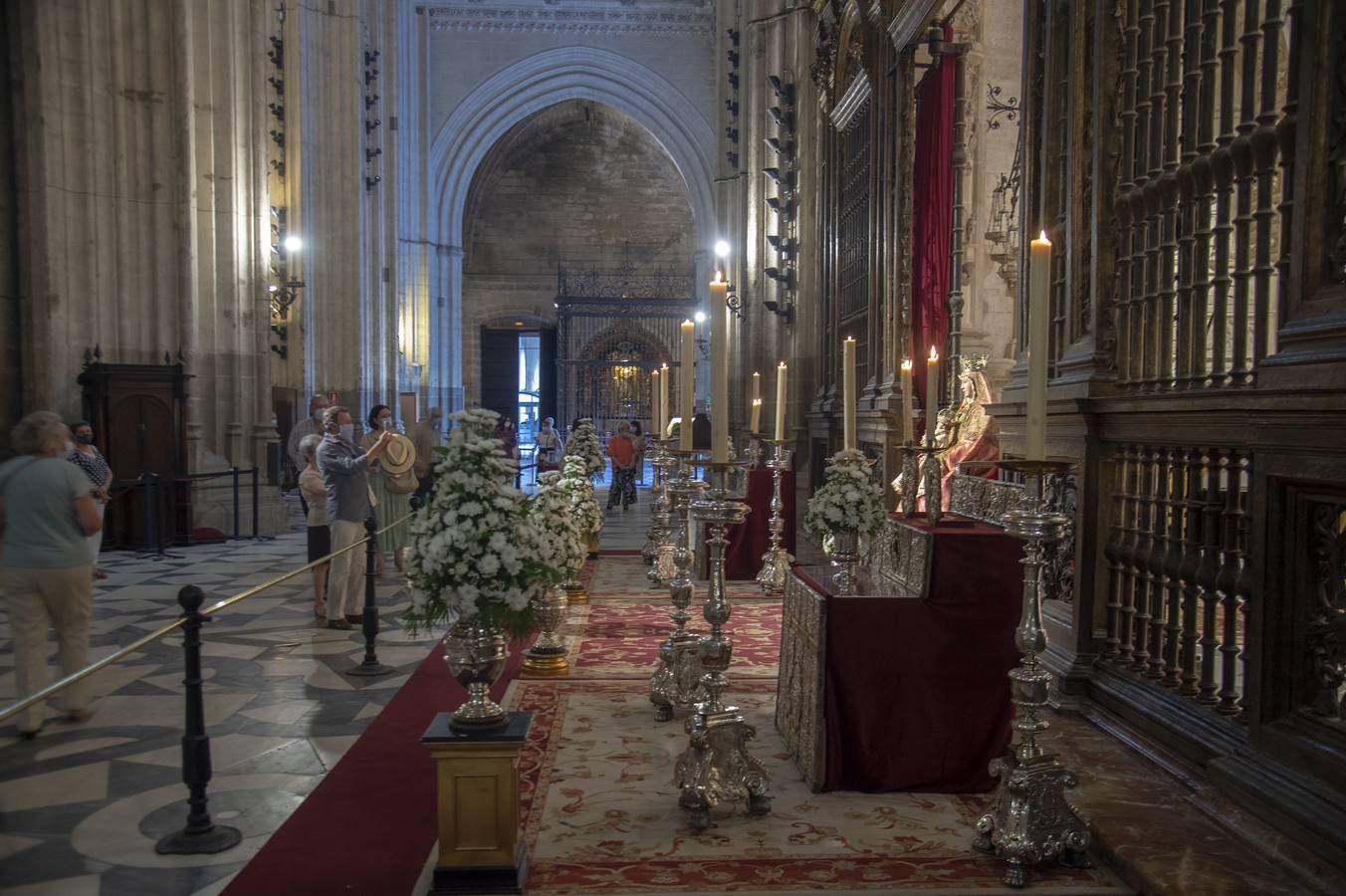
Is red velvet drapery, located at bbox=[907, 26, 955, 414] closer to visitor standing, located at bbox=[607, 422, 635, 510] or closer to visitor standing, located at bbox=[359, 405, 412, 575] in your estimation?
visitor standing, located at bbox=[359, 405, 412, 575]

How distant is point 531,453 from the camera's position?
28.6 metres

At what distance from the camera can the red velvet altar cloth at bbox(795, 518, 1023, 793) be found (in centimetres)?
379

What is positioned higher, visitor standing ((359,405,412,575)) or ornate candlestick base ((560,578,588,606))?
visitor standing ((359,405,412,575))

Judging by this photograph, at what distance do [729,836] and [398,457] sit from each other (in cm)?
600

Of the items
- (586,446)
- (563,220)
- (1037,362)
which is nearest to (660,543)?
(586,446)

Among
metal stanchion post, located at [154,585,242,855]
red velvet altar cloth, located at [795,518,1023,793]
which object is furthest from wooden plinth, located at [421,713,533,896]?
red velvet altar cloth, located at [795,518,1023,793]

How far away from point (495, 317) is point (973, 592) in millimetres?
30812

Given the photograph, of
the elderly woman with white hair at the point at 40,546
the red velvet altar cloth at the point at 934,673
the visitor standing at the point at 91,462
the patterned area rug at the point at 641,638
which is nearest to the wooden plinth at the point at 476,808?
the red velvet altar cloth at the point at 934,673

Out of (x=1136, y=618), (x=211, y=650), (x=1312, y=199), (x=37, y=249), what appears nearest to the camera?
(x=1312, y=199)

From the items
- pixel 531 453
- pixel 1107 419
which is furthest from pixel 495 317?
pixel 1107 419

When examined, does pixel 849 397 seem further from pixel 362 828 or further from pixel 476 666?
pixel 362 828

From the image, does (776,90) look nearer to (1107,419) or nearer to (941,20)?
(941,20)

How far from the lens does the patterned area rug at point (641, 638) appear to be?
6.07 meters

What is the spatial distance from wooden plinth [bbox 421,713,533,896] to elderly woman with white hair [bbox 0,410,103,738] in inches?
114
